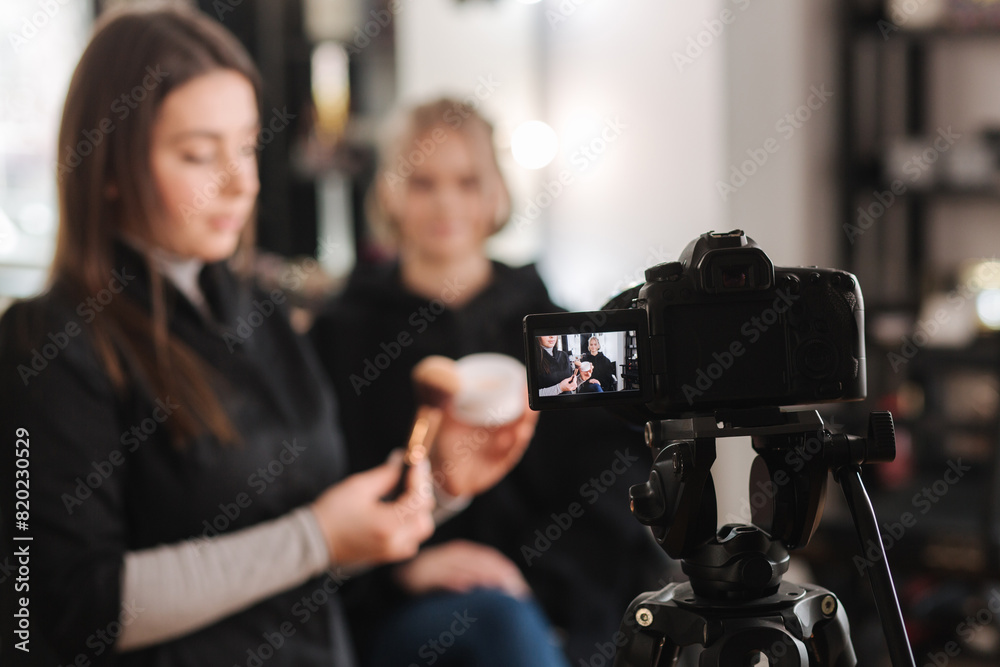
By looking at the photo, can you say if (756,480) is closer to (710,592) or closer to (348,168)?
(710,592)

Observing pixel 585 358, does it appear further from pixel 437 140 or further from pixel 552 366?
pixel 437 140

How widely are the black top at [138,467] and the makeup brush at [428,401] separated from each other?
17 centimetres

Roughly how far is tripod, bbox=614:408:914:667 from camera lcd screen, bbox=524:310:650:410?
0.22 feet

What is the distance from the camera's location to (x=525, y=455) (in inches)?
61.2

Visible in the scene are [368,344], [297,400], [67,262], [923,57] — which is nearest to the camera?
[67,262]

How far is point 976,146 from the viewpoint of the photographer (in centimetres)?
266

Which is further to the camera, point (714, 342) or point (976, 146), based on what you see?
point (976, 146)

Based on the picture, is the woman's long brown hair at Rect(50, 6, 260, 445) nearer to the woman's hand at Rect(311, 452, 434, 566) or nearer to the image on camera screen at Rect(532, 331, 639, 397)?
the woman's hand at Rect(311, 452, 434, 566)

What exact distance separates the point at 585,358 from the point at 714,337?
103 mm

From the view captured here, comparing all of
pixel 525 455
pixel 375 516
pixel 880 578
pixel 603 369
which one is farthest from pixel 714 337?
pixel 525 455

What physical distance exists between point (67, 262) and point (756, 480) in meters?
0.90

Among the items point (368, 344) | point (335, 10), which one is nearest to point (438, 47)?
point (335, 10)

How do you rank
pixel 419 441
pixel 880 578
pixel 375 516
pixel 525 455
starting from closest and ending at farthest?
1. pixel 880 578
2. pixel 375 516
3. pixel 419 441
4. pixel 525 455

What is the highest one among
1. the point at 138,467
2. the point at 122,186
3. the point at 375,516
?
the point at 122,186
